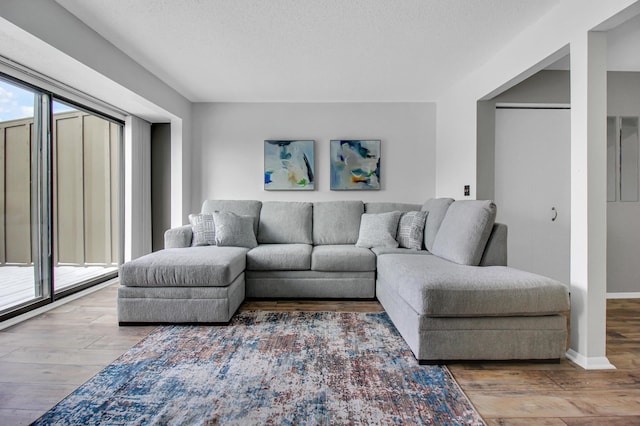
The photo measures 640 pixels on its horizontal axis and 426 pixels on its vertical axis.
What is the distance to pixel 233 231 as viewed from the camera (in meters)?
3.59

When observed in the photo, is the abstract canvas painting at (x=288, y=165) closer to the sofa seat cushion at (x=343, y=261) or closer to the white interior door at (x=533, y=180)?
the sofa seat cushion at (x=343, y=261)

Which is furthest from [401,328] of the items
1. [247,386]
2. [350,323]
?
[247,386]

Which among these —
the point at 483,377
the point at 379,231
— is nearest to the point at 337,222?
the point at 379,231

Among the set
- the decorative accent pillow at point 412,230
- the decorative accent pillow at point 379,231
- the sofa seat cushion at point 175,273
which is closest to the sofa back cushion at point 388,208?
the decorative accent pillow at point 379,231

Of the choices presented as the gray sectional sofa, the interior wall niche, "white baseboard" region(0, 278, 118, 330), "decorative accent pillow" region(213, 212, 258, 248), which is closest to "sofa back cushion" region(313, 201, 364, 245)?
the gray sectional sofa

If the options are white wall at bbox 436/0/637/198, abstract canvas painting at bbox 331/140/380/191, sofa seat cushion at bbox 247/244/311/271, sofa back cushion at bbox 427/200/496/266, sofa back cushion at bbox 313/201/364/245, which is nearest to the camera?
white wall at bbox 436/0/637/198

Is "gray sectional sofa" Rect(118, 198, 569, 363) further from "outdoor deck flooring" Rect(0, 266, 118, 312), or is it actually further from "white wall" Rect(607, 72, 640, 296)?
"white wall" Rect(607, 72, 640, 296)

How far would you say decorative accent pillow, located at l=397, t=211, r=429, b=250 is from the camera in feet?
11.7

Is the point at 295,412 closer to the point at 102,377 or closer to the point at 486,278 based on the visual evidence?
the point at 102,377

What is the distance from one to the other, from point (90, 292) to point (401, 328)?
130 inches

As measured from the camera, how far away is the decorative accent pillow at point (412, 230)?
3.55 meters

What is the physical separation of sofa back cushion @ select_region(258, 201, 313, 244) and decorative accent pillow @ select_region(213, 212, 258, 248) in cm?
30

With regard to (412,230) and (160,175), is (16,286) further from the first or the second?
(412,230)

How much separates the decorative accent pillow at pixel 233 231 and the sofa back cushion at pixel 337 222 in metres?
0.81
